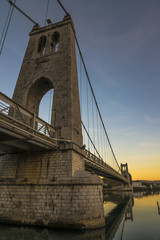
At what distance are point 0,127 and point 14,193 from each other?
6.06 m

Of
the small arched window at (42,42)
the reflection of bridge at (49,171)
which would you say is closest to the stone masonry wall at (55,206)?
the reflection of bridge at (49,171)

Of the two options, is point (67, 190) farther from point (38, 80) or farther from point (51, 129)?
point (38, 80)

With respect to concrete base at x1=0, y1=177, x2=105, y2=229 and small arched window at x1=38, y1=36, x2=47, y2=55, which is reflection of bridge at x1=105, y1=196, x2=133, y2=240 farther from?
small arched window at x1=38, y1=36, x2=47, y2=55

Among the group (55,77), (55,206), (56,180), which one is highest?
(55,77)

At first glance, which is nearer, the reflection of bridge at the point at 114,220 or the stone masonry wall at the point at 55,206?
the stone masonry wall at the point at 55,206

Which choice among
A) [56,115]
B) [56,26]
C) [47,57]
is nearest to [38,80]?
[47,57]

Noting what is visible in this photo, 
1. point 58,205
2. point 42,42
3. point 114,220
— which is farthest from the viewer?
point 42,42

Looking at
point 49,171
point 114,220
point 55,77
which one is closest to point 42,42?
point 55,77

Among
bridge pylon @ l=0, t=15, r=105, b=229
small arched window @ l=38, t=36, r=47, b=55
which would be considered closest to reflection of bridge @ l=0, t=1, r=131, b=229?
bridge pylon @ l=0, t=15, r=105, b=229

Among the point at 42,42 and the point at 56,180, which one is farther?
the point at 42,42

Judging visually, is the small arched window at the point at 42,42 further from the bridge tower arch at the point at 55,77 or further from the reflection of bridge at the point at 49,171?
the reflection of bridge at the point at 49,171

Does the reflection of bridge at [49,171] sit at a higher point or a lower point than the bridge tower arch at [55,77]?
lower

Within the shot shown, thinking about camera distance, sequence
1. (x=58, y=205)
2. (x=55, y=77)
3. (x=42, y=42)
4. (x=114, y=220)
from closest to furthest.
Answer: (x=58, y=205)
(x=114, y=220)
(x=55, y=77)
(x=42, y=42)

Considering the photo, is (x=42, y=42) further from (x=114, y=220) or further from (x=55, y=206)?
(x=114, y=220)
